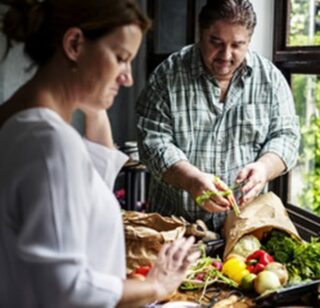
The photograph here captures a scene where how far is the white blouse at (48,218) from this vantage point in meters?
0.93

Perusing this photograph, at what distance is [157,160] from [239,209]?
0.33m

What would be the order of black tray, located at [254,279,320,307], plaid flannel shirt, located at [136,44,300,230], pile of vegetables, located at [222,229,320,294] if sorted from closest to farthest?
black tray, located at [254,279,320,307] → pile of vegetables, located at [222,229,320,294] → plaid flannel shirt, located at [136,44,300,230]

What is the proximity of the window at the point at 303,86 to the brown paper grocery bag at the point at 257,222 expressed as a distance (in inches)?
33.0

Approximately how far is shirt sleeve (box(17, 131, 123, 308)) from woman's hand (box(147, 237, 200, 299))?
16 centimetres

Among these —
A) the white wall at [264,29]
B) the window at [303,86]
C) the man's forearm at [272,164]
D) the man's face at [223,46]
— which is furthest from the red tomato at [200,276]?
the white wall at [264,29]

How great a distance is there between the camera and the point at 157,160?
211 centimetres

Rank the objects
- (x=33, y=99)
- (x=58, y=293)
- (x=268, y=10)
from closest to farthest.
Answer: (x=58, y=293)
(x=33, y=99)
(x=268, y=10)

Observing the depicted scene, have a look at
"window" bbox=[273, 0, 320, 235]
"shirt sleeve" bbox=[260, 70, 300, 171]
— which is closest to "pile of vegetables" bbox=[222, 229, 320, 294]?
"shirt sleeve" bbox=[260, 70, 300, 171]

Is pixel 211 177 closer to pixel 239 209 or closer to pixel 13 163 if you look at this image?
pixel 239 209

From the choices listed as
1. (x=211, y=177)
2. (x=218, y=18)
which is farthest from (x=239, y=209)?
(x=218, y=18)

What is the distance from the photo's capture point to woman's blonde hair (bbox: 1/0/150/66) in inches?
39.8

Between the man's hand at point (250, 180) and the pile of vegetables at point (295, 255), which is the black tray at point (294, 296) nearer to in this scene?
the pile of vegetables at point (295, 255)

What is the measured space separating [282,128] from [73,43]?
133cm

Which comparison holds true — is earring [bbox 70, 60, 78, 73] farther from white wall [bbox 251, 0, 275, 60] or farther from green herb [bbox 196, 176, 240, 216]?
white wall [bbox 251, 0, 275, 60]
